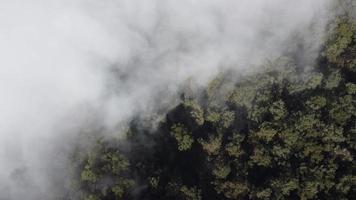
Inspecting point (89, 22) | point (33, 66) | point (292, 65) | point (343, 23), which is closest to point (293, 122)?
point (292, 65)

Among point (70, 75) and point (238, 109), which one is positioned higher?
point (70, 75)

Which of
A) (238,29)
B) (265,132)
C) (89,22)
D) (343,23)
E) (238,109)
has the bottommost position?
(265,132)

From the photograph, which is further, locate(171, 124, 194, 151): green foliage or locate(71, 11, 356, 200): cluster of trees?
locate(171, 124, 194, 151): green foliage

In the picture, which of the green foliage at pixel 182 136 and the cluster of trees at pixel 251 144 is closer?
the cluster of trees at pixel 251 144

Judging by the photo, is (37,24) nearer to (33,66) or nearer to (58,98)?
(33,66)

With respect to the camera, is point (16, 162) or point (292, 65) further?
point (16, 162)

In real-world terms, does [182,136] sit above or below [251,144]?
above

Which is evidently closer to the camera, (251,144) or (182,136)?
(251,144)
